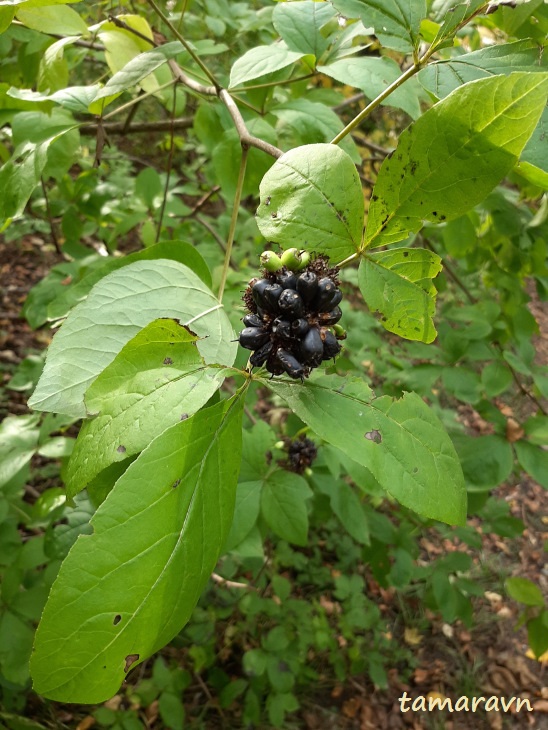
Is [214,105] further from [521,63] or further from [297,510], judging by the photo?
[297,510]

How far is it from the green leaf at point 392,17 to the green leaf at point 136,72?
460 millimetres

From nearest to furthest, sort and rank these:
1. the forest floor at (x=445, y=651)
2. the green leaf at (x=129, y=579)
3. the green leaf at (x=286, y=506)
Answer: the green leaf at (x=129, y=579) < the green leaf at (x=286, y=506) < the forest floor at (x=445, y=651)

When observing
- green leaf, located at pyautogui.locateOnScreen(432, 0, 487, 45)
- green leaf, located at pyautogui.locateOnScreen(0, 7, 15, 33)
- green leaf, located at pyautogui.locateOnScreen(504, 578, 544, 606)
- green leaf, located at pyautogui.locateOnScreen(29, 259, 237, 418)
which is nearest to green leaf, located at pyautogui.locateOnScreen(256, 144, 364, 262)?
green leaf, located at pyautogui.locateOnScreen(29, 259, 237, 418)

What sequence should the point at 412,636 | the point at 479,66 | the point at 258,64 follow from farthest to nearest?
the point at 412,636 < the point at 258,64 < the point at 479,66

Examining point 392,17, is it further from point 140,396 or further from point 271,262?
point 140,396

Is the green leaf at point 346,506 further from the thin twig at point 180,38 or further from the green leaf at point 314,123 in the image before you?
the thin twig at point 180,38

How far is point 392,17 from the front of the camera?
1043 millimetres

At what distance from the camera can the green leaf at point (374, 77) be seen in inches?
48.9

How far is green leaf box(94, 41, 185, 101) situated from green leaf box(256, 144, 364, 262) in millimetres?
606

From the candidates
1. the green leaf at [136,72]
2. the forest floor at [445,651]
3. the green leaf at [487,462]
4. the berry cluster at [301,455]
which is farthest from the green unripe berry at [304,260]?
the forest floor at [445,651]

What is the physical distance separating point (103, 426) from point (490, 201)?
223 cm

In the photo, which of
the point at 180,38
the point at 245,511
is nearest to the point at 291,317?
the point at 180,38

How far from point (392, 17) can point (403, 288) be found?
1.86ft

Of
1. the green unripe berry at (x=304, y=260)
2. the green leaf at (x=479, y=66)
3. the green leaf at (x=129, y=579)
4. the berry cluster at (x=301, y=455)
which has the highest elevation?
the green leaf at (x=479, y=66)
